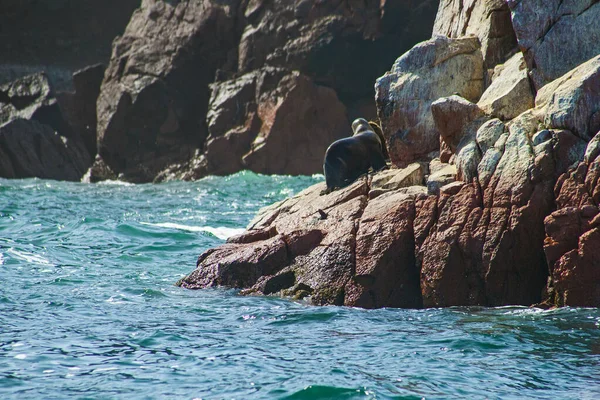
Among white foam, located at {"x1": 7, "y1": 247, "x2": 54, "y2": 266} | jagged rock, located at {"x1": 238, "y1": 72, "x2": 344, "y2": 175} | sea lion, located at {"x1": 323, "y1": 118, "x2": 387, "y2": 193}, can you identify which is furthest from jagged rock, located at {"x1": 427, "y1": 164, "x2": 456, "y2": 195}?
jagged rock, located at {"x1": 238, "y1": 72, "x2": 344, "y2": 175}

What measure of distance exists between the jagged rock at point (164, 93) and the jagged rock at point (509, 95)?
2115cm

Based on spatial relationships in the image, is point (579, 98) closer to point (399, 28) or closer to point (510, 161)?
point (510, 161)

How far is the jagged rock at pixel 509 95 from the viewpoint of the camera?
30.8ft

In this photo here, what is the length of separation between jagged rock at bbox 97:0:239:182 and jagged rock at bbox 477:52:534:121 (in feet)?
69.4

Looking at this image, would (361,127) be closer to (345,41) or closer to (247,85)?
(247,85)

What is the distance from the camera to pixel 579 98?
8.32 meters

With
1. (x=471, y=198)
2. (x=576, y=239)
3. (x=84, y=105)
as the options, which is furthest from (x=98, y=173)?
(x=576, y=239)

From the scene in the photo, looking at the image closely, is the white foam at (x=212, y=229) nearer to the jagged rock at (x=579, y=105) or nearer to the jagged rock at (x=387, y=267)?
the jagged rock at (x=387, y=267)

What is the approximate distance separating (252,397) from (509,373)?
79.6 inches

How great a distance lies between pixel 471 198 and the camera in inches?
337

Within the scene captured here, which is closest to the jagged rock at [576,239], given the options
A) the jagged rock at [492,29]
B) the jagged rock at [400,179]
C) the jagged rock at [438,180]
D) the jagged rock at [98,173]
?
the jagged rock at [438,180]

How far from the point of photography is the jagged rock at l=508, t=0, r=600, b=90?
946cm

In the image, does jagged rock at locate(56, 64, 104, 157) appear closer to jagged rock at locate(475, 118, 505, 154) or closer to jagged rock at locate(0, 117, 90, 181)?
jagged rock at locate(0, 117, 90, 181)

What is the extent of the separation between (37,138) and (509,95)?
78.6ft
